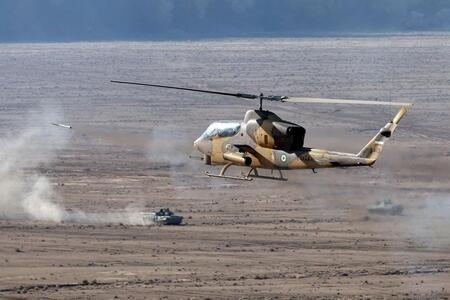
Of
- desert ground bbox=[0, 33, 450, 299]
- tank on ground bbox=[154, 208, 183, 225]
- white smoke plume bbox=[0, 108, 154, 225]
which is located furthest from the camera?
white smoke plume bbox=[0, 108, 154, 225]

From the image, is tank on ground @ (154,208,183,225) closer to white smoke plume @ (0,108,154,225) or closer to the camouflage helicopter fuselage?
white smoke plume @ (0,108,154,225)

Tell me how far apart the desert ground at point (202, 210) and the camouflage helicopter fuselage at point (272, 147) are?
1.41 m

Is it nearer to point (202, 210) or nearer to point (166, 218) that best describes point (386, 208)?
point (166, 218)

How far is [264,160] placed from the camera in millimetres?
43250

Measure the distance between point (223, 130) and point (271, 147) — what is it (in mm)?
1871

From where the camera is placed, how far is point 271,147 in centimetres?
4297

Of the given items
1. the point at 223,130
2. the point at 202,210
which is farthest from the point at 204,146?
the point at 202,210

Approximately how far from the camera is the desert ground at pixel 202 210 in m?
48.0

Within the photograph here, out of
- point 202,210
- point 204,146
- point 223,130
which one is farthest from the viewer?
point 202,210

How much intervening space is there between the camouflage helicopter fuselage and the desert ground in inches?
55.6

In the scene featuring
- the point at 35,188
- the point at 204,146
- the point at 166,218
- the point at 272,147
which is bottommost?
the point at 166,218

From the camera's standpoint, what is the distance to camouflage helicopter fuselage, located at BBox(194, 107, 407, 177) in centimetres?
4166

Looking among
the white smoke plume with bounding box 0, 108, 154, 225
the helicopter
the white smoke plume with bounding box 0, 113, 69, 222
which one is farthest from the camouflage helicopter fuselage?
the white smoke plume with bounding box 0, 113, 69, 222

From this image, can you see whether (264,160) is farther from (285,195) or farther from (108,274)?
(285,195)
